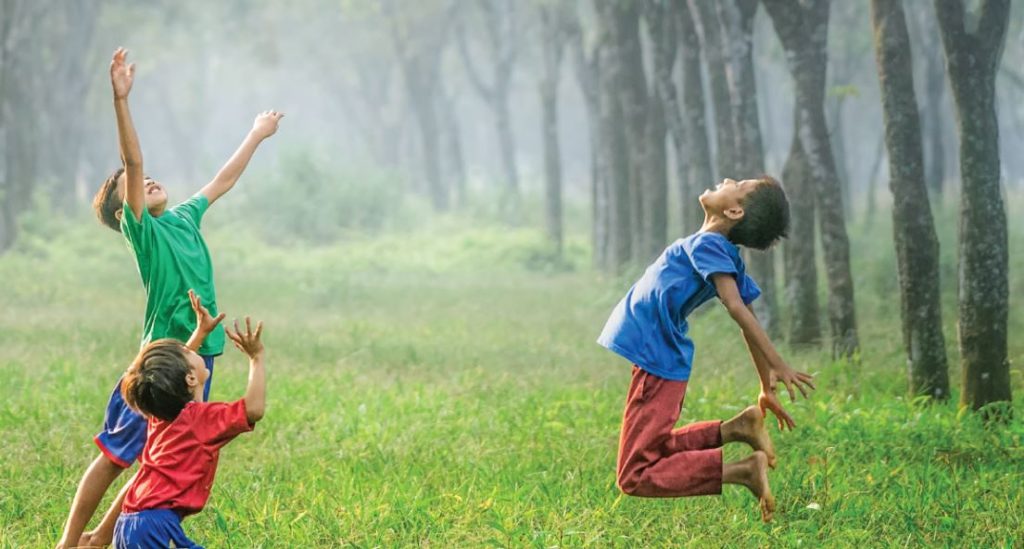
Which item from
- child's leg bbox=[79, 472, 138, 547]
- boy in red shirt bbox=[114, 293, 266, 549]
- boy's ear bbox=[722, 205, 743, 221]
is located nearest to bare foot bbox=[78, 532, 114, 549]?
child's leg bbox=[79, 472, 138, 547]

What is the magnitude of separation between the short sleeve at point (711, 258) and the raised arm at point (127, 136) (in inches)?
88.5

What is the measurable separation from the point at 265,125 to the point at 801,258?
20.7ft

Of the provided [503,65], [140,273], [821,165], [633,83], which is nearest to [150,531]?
[140,273]

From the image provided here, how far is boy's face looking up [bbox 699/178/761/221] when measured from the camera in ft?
17.5

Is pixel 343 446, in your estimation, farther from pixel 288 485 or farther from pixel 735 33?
pixel 735 33

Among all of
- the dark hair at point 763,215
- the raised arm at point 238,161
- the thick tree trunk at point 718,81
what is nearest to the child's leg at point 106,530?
the raised arm at point 238,161

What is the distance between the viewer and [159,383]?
15.0ft

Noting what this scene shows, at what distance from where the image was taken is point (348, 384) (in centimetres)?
959

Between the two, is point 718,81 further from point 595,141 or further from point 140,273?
point 595,141

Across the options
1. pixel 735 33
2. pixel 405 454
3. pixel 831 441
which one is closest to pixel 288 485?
pixel 405 454

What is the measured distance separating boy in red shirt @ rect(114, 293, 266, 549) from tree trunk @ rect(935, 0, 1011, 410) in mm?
4938

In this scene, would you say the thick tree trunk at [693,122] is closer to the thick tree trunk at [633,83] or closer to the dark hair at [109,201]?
the thick tree trunk at [633,83]

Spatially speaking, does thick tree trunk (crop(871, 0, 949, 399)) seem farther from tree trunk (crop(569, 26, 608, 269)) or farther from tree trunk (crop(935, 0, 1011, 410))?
tree trunk (crop(569, 26, 608, 269))

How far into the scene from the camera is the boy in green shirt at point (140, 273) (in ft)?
17.3
